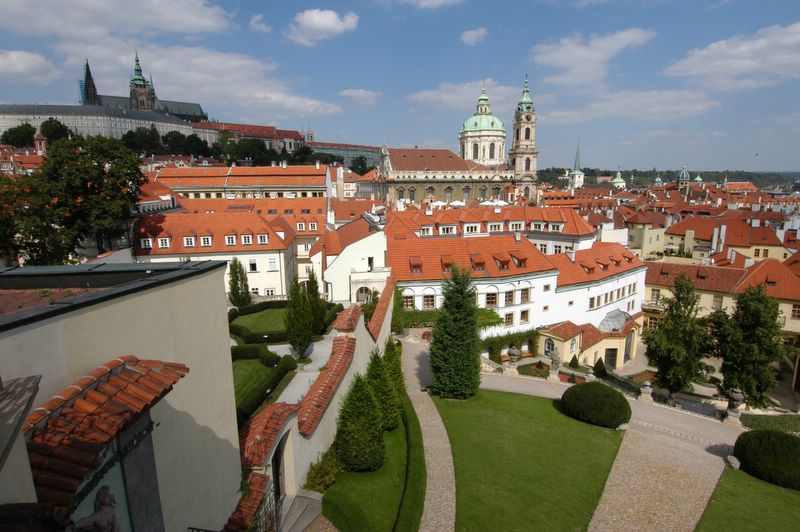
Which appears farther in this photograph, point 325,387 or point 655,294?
point 655,294

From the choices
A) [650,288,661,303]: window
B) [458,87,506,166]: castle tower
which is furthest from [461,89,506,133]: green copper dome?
[650,288,661,303]: window

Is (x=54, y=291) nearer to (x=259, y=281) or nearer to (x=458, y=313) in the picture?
(x=458, y=313)

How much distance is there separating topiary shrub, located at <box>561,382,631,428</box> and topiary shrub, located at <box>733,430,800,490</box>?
13.2 feet

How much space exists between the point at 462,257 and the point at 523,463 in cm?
1873

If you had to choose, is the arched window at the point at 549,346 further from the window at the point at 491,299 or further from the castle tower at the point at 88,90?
the castle tower at the point at 88,90

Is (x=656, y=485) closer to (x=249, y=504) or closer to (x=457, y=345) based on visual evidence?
(x=457, y=345)

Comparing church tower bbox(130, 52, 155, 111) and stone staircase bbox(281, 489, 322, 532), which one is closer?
stone staircase bbox(281, 489, 322, 532)

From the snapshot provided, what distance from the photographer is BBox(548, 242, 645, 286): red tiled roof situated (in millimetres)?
35144

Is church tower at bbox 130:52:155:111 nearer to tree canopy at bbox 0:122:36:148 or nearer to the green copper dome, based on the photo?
tree canopy at bbox 0:122:36:148

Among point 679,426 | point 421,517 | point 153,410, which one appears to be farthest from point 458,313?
point 153,410

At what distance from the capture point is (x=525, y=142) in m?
116

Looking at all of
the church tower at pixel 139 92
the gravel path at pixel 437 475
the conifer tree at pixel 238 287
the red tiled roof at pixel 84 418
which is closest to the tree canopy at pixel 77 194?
the conifer tree at pixel 238 287

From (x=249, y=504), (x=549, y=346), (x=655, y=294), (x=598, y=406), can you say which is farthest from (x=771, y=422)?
(x=249, y=504)

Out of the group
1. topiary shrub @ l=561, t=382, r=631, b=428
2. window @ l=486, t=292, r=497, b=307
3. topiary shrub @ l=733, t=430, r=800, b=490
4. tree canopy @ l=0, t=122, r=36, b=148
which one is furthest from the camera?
tree canopy @ l=0, t=122, r=36, b=148
